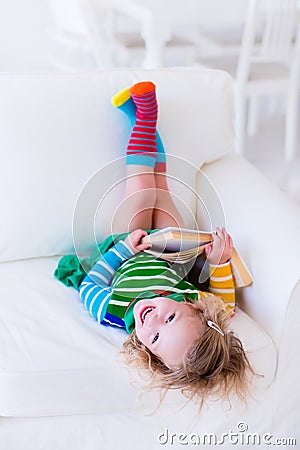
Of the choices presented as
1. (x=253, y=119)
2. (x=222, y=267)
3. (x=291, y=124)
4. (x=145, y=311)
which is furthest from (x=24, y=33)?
(x=145, y=311)

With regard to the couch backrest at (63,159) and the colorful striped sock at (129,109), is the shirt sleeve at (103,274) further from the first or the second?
the colorful striped sock at (129,109)

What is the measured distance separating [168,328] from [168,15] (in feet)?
5.57

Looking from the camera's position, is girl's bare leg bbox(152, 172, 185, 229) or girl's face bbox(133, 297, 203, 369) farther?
girl's bare leg bbox(152, 172, 185, 229)

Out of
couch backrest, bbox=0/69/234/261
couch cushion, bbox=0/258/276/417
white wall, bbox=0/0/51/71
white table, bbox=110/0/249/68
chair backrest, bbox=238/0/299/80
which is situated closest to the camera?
couch cushion, bbox=0/258/276/417

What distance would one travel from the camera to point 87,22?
297cm

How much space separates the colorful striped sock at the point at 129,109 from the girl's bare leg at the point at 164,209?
0.09 feet

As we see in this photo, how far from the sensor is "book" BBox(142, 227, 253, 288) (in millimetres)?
1560

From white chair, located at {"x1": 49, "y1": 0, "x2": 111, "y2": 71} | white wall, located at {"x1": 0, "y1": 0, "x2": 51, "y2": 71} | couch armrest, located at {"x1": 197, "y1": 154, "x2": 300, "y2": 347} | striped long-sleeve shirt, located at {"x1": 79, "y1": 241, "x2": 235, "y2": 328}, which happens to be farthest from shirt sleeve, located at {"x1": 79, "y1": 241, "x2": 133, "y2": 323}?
white wall, located at {"x1": 0, "y1": 0, "x2": 51, "y2": 71}

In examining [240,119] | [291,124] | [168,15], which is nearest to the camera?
[168,15]

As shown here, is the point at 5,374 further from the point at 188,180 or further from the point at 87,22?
the point at 87,22

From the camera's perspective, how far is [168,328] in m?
1.39

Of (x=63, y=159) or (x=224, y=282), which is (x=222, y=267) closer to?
(x=224, y=282)

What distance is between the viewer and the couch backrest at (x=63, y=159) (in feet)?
5.38

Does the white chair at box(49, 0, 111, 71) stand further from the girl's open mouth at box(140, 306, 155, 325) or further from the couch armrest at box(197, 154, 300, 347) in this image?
the girl's open mouth at box(140, 306, 155, 325)
